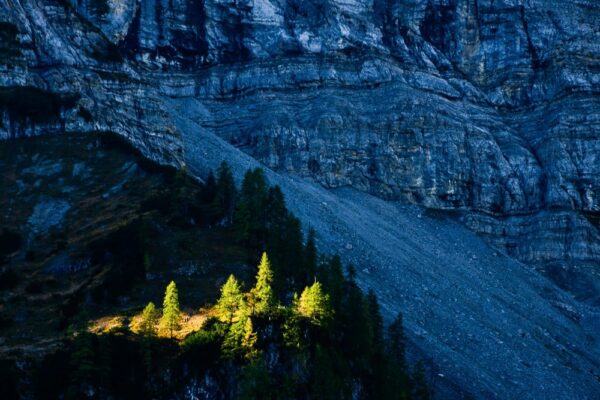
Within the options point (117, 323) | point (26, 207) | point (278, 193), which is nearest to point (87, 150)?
point (26, 207)

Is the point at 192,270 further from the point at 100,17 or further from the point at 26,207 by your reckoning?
the point at 100,17

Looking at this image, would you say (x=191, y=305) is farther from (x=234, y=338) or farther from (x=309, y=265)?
(x=309, y=265)

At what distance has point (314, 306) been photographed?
55.2m

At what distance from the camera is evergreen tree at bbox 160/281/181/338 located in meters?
51.6

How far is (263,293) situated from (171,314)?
22.3 ft

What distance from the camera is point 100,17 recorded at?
14788 cm

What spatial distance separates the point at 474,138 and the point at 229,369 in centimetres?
10221

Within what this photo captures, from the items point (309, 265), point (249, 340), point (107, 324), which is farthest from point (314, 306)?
point (107, 324)

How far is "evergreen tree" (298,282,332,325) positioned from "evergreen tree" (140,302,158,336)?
1056 cm

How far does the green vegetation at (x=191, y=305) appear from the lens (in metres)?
48.6

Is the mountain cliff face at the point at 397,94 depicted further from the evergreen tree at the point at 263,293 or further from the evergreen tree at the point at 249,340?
the evergreen tree at the point at 249,340

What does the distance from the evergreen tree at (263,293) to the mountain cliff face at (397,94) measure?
2039 inches

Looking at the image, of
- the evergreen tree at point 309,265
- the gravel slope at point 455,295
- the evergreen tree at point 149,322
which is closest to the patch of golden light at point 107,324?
the evergreen tree at point 149,322

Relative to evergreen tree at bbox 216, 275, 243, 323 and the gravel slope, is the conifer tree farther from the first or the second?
the gravel slope
